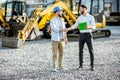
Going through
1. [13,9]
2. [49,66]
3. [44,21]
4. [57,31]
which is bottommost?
[49,66]

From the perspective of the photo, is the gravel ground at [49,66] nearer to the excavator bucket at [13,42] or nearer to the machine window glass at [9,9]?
the excavator bucket at [13,42]

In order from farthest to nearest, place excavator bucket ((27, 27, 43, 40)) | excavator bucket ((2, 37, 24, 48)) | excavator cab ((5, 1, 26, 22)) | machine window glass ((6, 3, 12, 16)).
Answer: machine window glass ((6, 3, 12, 16)) → excavator cab ((5, 1, 26, 22)) → excavator bucket ((27, 27, 43, 40)) → excavator bucket ((2, 37, 24, 48))

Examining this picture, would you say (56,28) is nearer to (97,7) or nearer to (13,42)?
(13,42)

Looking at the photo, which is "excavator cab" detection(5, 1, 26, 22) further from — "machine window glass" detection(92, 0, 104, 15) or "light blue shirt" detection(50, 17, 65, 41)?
"light blue shirt" detection(50, 17, 65, 41)

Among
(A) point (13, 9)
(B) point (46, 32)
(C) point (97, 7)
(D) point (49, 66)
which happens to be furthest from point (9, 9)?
(D) point (49, 66)

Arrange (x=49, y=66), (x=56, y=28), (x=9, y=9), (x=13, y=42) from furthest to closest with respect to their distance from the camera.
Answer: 1. (x=9, y=9)
2. (x=13, y=42)
3. (x=49, y=66)
4. (x=56, y=28)

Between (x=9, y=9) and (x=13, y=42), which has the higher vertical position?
(x=9, y=9)

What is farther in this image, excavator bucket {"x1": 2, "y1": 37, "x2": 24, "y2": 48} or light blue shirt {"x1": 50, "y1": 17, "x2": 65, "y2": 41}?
excavator bucket {"x1": 2, "y1": 37, "x2": 24, "y2": 48}

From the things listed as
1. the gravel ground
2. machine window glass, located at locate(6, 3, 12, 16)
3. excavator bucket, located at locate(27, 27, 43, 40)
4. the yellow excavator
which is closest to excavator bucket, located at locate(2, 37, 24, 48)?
the yellow excavator

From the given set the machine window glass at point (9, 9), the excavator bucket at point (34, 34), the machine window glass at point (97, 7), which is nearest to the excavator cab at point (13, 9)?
the machine window glass at point (9, 9)

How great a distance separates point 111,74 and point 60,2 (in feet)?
35.0

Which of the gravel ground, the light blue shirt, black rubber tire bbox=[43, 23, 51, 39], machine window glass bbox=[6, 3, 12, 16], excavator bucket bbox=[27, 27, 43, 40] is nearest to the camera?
the gravel ground

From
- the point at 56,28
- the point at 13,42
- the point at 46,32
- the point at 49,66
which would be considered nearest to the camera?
the point at 56,28

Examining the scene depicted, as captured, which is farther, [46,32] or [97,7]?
[97,7]
